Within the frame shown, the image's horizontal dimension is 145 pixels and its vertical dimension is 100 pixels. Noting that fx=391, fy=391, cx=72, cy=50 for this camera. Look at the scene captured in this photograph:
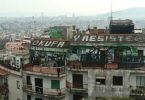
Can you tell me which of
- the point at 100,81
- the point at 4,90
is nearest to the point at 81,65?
the point at 100,81

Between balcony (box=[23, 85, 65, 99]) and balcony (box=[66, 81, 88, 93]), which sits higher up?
balcony (box=[66, 81, 88, 93])

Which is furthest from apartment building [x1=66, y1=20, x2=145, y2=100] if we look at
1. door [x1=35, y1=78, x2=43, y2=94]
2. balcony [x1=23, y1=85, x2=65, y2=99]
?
door [x1=35, y1=78, x2=43, y2=94]

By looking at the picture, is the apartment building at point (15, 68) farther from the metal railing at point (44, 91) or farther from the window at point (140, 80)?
the window at point (140, 80)

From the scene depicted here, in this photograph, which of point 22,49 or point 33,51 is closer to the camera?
point 33,51

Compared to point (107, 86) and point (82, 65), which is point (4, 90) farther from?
point (107, 86)

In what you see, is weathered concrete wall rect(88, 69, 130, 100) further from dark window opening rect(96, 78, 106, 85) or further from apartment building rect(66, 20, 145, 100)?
dark window opening rect(96, 78, 106, 85)

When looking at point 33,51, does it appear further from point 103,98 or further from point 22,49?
point 103,98

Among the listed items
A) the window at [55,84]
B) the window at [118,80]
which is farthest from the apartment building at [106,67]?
the window at [55,84]

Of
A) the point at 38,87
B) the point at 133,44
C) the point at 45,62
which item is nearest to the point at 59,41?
the point at 45,62
